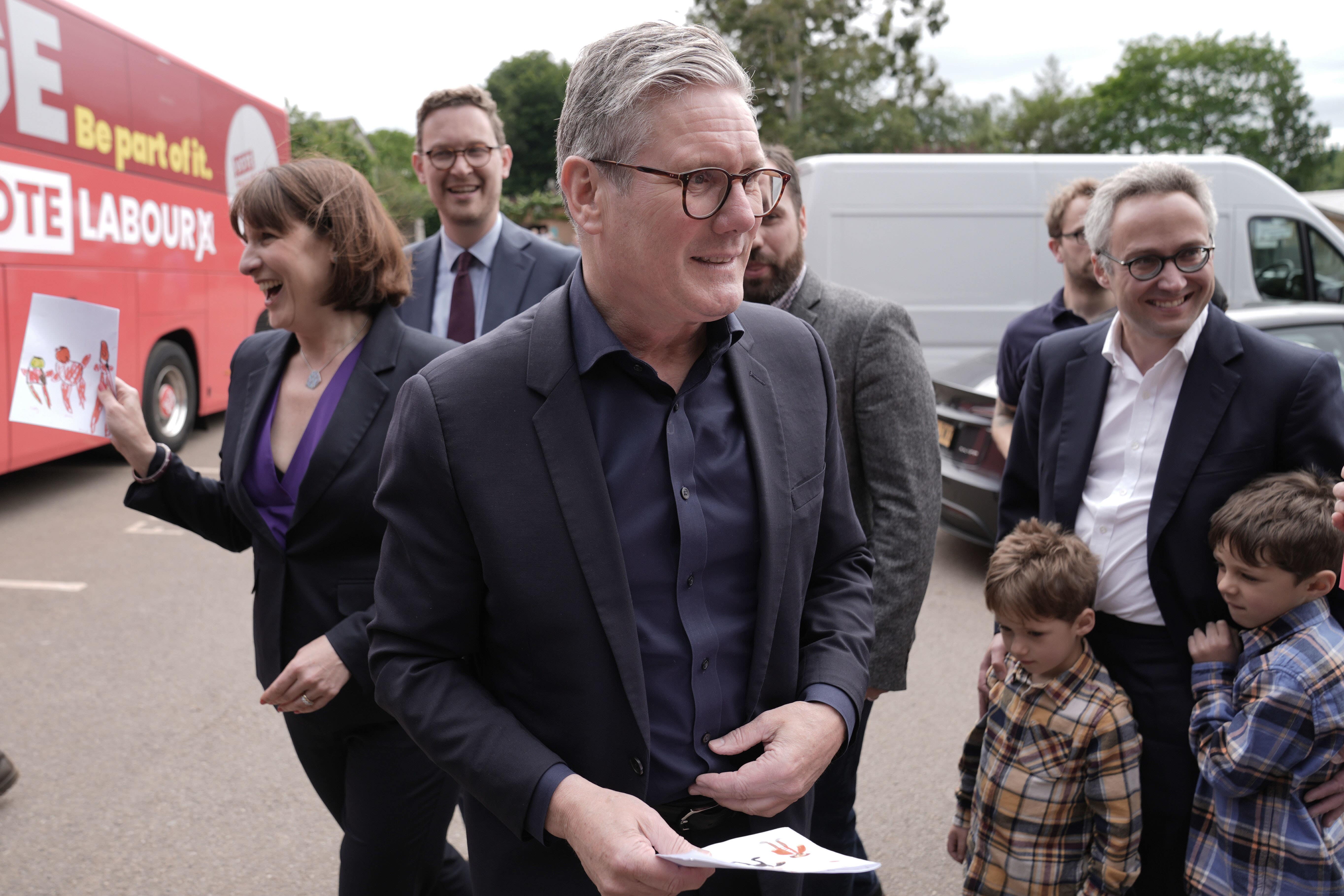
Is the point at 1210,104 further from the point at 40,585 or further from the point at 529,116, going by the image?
the point at 40,585

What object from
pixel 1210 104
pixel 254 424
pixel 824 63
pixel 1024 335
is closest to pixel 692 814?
pixel 254 424

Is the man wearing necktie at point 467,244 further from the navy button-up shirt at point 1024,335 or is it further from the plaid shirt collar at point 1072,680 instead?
the plaid shirt collar at point 1072,680

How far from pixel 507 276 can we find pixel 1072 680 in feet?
7.58

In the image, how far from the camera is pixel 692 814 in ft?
4.83

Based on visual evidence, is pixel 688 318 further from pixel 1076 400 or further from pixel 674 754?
pixel 1076 400

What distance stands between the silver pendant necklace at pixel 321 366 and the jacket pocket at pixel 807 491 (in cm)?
138

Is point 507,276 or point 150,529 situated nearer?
point 507,276

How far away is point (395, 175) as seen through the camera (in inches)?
117

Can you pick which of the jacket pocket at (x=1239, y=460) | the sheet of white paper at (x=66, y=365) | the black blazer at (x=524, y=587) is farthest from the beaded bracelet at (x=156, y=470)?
the jacket pocket at (x=1239, y=460)

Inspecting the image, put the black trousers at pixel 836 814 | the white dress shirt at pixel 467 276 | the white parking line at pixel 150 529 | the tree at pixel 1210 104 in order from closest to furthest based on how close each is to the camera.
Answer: the black trousers at pixel 836 814 < the white dress shirt at pixel 467 276 < the white parking line at pixel 150 529 < the tree at pixel 1210 104

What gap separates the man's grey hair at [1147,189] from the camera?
2.24 m

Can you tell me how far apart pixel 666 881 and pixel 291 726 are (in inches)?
57.8

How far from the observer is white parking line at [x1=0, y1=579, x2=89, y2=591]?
6078 mm

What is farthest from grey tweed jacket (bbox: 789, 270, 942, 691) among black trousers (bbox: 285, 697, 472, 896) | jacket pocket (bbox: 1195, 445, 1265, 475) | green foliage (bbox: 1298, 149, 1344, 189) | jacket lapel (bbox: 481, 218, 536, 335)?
green foliage (bbox: 1298, 149, 1344, 189)
